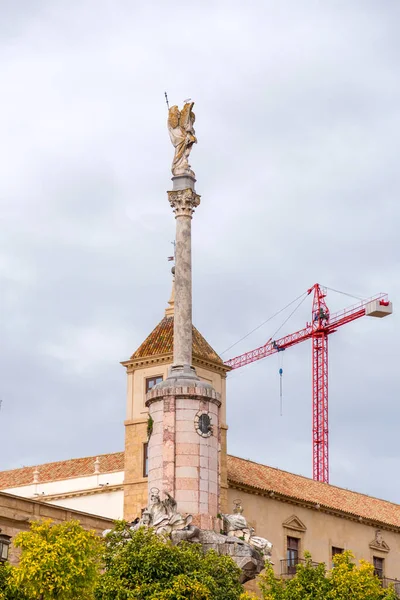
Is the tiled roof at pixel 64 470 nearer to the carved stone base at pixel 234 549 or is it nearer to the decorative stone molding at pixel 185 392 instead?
the decorative stone molding at pixel 185 392

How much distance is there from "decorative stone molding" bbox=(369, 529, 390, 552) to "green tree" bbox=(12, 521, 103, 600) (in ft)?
128

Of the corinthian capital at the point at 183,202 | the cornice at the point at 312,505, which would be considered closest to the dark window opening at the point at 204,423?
the corinthian capital at the point at 183,202

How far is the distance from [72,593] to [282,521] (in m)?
32.3

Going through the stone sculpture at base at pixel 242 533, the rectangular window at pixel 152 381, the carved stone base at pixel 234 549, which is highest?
the rectangular window at pixel 152 381

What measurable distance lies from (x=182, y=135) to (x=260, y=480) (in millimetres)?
27524

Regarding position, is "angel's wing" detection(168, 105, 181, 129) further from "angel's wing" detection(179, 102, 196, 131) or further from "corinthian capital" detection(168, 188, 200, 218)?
"corinthian capital" detection(168, 188, 200, 218)

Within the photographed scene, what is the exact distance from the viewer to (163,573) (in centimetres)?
4022

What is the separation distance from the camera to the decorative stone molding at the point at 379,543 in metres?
78.1

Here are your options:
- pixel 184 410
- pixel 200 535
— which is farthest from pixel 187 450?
pixel 200 535

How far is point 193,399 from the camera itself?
45281 millimetres

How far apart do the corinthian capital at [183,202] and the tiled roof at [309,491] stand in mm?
23630

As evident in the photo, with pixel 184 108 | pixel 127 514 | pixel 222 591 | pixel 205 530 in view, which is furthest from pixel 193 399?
pixel 127 514

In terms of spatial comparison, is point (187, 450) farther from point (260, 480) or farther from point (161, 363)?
point (260, 480)

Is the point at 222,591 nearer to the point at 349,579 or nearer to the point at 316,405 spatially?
the point at 349,579
